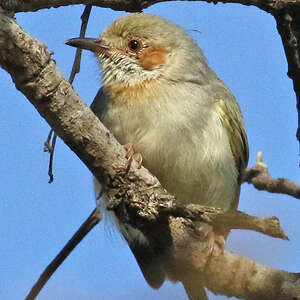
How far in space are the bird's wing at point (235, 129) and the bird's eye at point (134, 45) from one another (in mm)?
808

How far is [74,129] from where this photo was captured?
11.1 ft

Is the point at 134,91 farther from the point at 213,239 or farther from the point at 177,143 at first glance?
the point at 213,239

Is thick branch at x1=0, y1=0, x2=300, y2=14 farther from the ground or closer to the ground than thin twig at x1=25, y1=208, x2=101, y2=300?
farther from the ground

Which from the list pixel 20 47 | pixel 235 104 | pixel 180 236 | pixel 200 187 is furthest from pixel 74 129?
pixel 235 104

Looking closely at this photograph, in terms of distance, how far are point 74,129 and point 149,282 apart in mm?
1767

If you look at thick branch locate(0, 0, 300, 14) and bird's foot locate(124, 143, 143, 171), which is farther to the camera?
thick branch locate(0, 0, 300, 14)

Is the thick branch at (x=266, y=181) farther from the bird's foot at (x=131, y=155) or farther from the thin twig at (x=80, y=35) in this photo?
the thin twig at (x=80, y=35)

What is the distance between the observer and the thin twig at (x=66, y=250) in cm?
364

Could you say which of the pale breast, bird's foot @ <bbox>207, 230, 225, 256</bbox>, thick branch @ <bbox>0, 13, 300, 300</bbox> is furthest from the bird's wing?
thick branch @ <bbox>0, 13, 300, 300</bbox>

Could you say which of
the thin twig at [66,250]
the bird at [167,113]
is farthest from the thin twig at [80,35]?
the thin twig at [66,250]

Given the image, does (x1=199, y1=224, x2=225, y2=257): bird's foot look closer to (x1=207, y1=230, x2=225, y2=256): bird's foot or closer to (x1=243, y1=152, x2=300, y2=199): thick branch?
(x1=207, y1=230, x2=225, y2=256): bird's foot

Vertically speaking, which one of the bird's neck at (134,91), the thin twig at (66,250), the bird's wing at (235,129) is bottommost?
the thin twig at (66,250)

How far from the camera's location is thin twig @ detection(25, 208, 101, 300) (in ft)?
11.9

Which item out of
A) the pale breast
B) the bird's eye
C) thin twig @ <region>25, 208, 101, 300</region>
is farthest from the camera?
the bird's eye
